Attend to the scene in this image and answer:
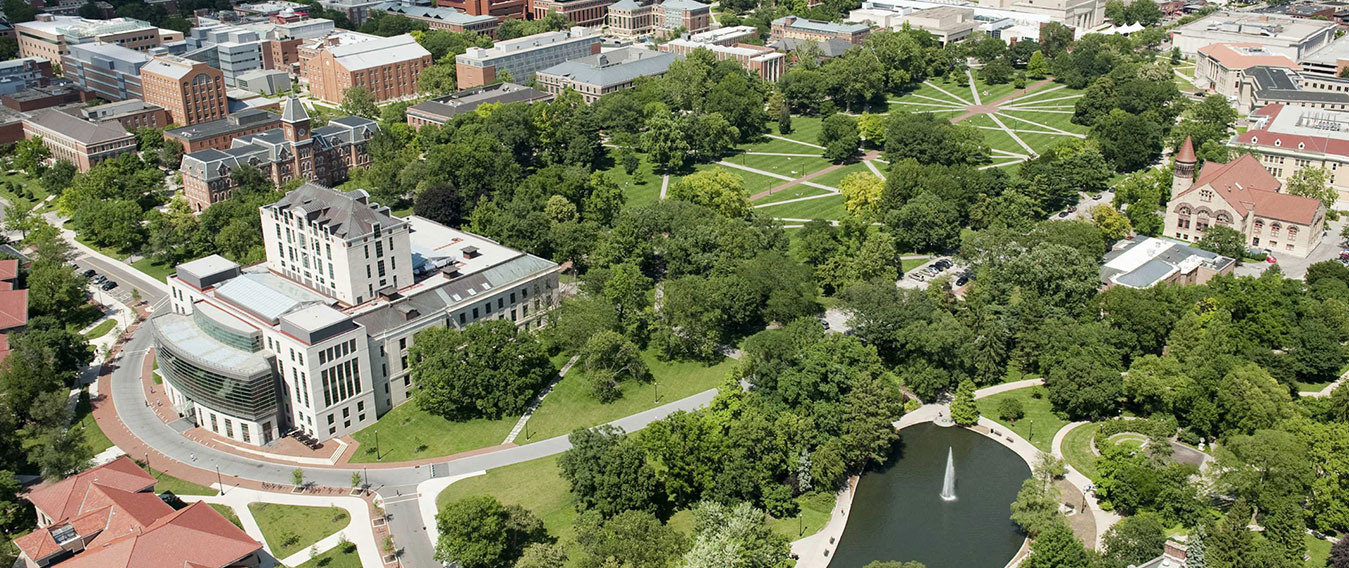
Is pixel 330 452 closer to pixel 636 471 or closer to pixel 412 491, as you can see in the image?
pixel 412 491

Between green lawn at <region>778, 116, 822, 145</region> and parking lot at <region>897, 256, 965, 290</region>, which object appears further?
green lawn at <region>778, 116, 822, 145</region>

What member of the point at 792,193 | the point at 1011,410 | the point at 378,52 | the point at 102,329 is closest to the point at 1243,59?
the point at 792,193

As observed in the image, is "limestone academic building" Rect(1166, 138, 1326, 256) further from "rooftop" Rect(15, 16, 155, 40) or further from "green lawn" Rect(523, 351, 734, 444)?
"rooftop" Rect(15, 16, 155, 40)

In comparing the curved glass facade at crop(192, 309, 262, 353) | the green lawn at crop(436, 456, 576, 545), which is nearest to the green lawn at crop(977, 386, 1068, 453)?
the green lawn at crop(436, 456, 576, 545)

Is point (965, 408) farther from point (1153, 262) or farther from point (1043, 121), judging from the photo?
point (1043, 121)

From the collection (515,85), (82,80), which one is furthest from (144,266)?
(82,80)
